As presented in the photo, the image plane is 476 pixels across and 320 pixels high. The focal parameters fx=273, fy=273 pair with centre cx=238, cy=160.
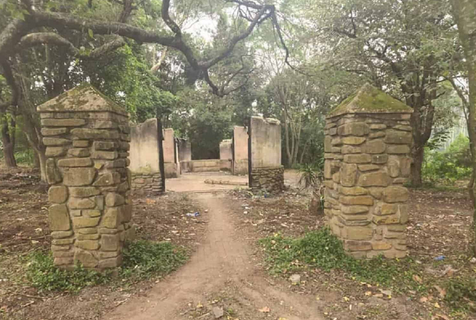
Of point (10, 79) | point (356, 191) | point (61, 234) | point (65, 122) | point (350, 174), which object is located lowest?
point (61, 234)

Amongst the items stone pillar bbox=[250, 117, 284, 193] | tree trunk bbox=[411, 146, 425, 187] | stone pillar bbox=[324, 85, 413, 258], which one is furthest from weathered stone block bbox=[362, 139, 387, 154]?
tree trunk bbox=[411, 146, 425, 187]

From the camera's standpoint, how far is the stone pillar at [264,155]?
8.66 meters

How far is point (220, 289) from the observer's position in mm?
3092

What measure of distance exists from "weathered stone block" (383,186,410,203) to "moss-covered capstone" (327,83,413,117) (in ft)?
3.20

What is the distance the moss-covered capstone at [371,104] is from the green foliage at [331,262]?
173 cm

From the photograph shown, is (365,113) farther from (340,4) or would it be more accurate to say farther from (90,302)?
(340,4)

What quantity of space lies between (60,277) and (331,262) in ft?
10.6

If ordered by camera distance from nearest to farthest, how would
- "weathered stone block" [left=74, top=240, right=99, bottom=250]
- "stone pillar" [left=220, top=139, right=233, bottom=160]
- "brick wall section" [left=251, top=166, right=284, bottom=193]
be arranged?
"weathered stone block" [left=74, top=240, right=99, bottom=250], "brick wall section" [left=251, top=166, right=284, bottom=193], "stone pillar" [left=220, top=139, right=233, bottom=160]

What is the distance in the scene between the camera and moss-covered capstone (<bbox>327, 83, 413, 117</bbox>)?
11.0 ft

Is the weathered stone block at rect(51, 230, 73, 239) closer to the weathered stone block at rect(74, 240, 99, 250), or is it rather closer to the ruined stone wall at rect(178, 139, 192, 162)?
the weathered stone block at rect(74, 240, 99, 250)

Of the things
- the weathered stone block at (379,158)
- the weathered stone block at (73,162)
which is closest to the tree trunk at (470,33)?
the weathered stone block at (379,158)

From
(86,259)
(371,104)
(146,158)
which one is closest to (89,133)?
(86,259)

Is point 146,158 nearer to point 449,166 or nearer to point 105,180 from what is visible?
point 105,180

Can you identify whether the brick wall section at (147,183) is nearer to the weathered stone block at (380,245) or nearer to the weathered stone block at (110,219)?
the weathered stone block at (110,219)
